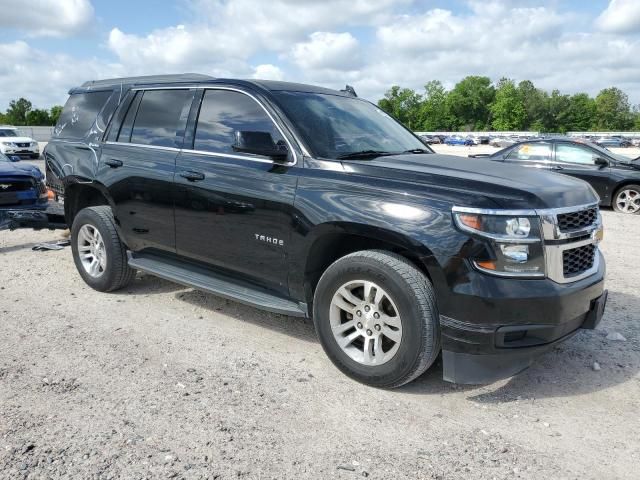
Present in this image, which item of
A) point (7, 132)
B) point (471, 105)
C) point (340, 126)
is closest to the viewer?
point (340, 126)

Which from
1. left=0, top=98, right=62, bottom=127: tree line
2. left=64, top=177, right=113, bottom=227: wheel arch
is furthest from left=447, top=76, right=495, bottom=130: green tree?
left=64, top=177, right=113, bottom=227: wheel arch

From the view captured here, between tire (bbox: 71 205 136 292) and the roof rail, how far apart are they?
4.20 feet

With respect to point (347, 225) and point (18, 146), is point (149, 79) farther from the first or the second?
point (18, 146)

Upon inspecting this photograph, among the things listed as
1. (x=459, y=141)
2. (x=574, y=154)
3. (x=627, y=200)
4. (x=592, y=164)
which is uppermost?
(x=459, y=141)

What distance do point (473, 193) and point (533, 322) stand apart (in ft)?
2.66

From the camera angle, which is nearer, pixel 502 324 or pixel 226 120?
pixel 502 324

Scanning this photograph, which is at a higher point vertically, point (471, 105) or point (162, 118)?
point (471, 105)

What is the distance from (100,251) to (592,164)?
9868mm

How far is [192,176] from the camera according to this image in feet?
14.9

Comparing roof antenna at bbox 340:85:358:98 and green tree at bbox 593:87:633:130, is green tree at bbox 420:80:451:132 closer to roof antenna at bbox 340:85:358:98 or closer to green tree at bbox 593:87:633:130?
green tree at bbox 593:87:633:130

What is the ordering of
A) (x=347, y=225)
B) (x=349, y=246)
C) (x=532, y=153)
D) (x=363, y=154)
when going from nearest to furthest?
(x=347, y=225) < (x=349, y=246) < (x=363, y=154) < (x=532, y=153)

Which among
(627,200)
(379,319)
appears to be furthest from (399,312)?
(627,200)

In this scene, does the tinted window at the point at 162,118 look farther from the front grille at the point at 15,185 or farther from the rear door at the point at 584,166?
the rear door at the point at 584,166

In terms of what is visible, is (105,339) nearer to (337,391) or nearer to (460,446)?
(337,391)
